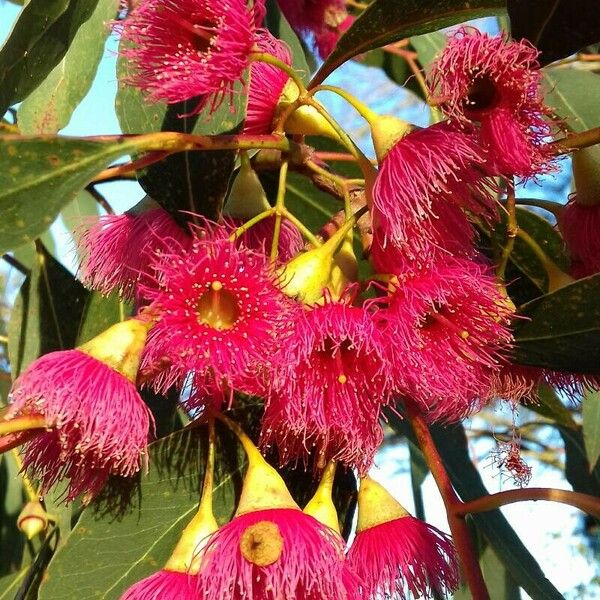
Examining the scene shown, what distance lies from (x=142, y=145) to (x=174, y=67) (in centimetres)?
11

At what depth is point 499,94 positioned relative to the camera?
0.95m

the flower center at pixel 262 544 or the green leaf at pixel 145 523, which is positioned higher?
the flower center at pixel 262 544

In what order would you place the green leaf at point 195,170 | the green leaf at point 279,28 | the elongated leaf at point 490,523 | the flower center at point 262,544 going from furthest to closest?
the green leaf at point 279,28 < the elongated leaf at point 490,523 < the green leaf at point 195,170 < the flower center at point 262,544

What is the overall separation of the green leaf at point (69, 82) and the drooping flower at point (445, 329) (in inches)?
26.3

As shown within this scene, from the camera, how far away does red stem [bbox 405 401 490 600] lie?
0.88 metres

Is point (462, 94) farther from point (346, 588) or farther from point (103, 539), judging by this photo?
point (103, 539)

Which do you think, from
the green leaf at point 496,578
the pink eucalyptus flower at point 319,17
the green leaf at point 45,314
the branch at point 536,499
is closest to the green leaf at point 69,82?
the green leaf at point 45,314

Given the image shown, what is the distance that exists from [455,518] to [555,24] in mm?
561

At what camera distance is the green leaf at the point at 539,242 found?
115 centimetres

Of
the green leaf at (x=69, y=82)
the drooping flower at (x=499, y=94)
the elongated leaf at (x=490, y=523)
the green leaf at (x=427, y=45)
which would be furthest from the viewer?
the green leaf at (x=427, y=45)

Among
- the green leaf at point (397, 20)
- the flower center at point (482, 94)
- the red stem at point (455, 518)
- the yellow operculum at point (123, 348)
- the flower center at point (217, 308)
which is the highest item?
the green leaf at point (397, 20)

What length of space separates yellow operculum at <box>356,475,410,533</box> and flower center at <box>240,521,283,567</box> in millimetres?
172

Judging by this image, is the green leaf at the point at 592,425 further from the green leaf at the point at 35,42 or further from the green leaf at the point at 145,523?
A: the green leaf at the point at 35,42

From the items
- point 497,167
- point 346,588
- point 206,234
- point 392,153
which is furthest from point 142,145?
point 346,588
